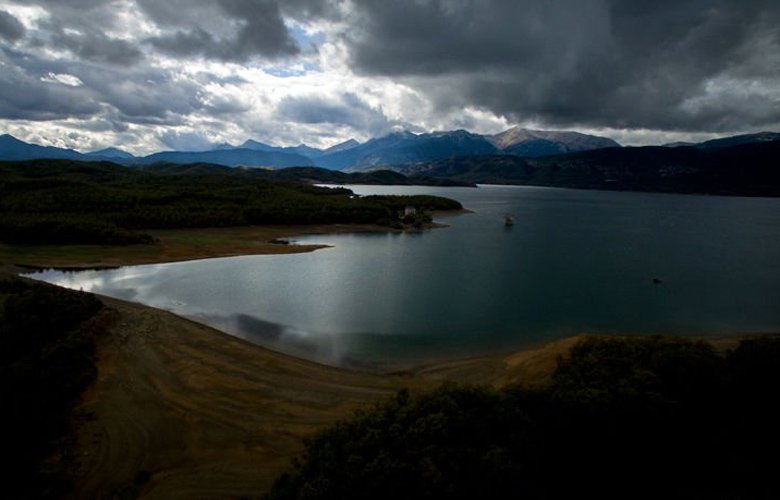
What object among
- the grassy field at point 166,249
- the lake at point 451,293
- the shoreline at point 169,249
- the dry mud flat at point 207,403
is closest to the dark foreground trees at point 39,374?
the dry mud flat at point 207,403

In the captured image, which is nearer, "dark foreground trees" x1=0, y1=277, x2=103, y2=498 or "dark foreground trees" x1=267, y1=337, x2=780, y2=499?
"dark foreground trees" x1=267, y1=337, x2=780, y2=499

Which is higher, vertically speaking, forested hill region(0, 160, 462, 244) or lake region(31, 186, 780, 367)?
forested hill region(0, 160, 462, 244)

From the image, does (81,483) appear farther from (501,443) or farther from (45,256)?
(45,256)

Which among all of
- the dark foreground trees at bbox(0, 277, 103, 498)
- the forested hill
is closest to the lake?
the dark foreground trees at bbox(0, 277, 103, 498)

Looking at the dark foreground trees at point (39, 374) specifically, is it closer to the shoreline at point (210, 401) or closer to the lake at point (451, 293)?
the shoreline at point (210, 401)

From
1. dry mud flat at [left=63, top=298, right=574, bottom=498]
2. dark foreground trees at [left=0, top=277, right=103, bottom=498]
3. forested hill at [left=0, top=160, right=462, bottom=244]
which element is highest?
forested hill at [left=0, top=160, right=462, bottom=244]

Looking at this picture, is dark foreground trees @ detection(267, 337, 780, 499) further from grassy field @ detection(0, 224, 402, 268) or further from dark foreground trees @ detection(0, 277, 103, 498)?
grassy field @ detection(0, 224, 402, 268)
